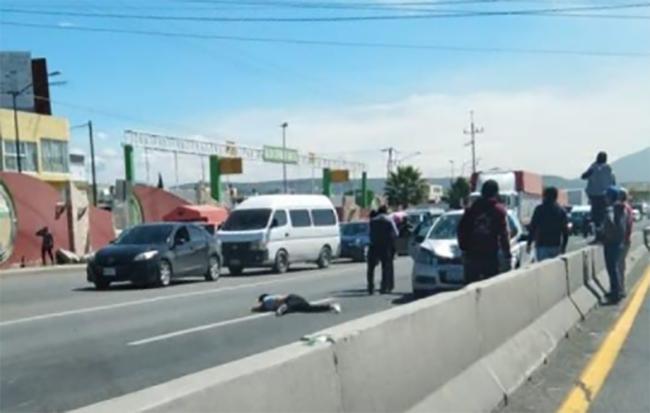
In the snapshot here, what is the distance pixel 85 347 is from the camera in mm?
11875

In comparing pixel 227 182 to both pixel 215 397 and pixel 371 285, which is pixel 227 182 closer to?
pixel 371 285

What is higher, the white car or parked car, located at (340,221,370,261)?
the white car

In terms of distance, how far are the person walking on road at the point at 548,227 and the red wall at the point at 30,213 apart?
1017 inches

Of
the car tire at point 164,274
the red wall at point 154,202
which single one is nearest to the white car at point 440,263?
the car tire at point 164,274

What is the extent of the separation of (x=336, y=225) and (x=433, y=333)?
25902 millimetres

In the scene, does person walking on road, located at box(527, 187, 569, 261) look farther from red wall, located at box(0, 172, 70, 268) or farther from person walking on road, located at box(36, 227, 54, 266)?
person walking on road, located at box(36, 227, 54, 266)

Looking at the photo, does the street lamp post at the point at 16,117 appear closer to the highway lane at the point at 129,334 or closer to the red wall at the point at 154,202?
the red wall at the point at 154,202

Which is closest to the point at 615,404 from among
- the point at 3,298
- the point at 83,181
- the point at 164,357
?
the point at 164,357

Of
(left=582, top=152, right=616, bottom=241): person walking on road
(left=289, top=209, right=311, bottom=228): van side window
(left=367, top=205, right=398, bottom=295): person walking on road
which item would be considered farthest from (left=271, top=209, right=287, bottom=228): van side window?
(left=582, top=152, right=616, bottom=241): person walking on road

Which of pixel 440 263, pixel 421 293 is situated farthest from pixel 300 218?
pixel 440 263

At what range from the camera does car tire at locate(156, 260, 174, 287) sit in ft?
76.3

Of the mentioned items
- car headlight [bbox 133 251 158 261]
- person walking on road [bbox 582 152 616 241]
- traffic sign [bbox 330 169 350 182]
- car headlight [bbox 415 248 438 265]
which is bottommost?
car headlight [bbox 133 251 158 261]

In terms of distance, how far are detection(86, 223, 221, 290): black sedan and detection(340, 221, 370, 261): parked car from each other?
1086 centimetres

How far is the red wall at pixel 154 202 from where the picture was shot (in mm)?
52375
